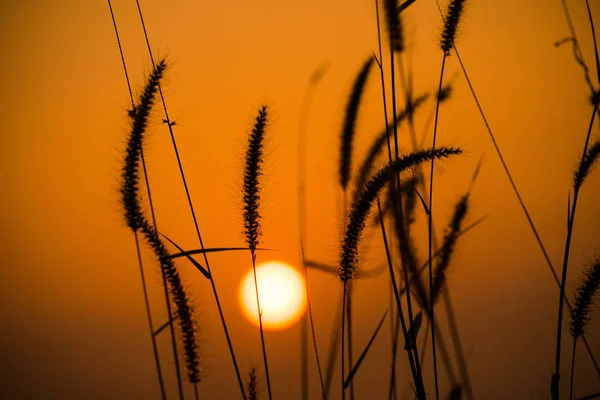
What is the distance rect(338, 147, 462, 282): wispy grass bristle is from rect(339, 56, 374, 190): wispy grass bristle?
234mm

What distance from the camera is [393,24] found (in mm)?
995

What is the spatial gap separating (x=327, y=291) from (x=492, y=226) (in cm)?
62

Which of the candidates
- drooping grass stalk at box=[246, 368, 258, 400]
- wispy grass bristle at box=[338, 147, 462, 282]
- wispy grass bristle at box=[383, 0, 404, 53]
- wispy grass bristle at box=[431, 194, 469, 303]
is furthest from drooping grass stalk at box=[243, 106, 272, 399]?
wispy grass bristle at box=[431, 194, 469, 303]

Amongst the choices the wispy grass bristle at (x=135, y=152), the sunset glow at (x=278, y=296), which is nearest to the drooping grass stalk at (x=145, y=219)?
the wispy grass bristle at (x=135, y=152)

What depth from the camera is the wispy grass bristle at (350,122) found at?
1.12m

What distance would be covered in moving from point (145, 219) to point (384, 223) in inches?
25.0

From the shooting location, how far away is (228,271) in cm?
124

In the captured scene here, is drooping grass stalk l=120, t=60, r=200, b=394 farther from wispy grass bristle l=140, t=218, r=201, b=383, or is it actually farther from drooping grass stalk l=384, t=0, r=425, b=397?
drooping grass stalk l=384, t=0, r=425, b=397

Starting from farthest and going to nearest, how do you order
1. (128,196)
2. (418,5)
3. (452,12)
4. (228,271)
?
(418,5)
(228,271)
(452,12)
(128,196)

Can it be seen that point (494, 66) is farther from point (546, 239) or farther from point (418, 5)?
point (546, 239)

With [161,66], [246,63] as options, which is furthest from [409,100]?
[161,66]

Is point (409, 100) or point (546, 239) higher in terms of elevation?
point (409, 100)

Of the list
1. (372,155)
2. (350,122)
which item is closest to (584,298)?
(372,155)

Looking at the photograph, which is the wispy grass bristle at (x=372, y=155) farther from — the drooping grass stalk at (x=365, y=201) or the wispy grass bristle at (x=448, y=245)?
the wispy grass bristle at (x=448, y=245)
